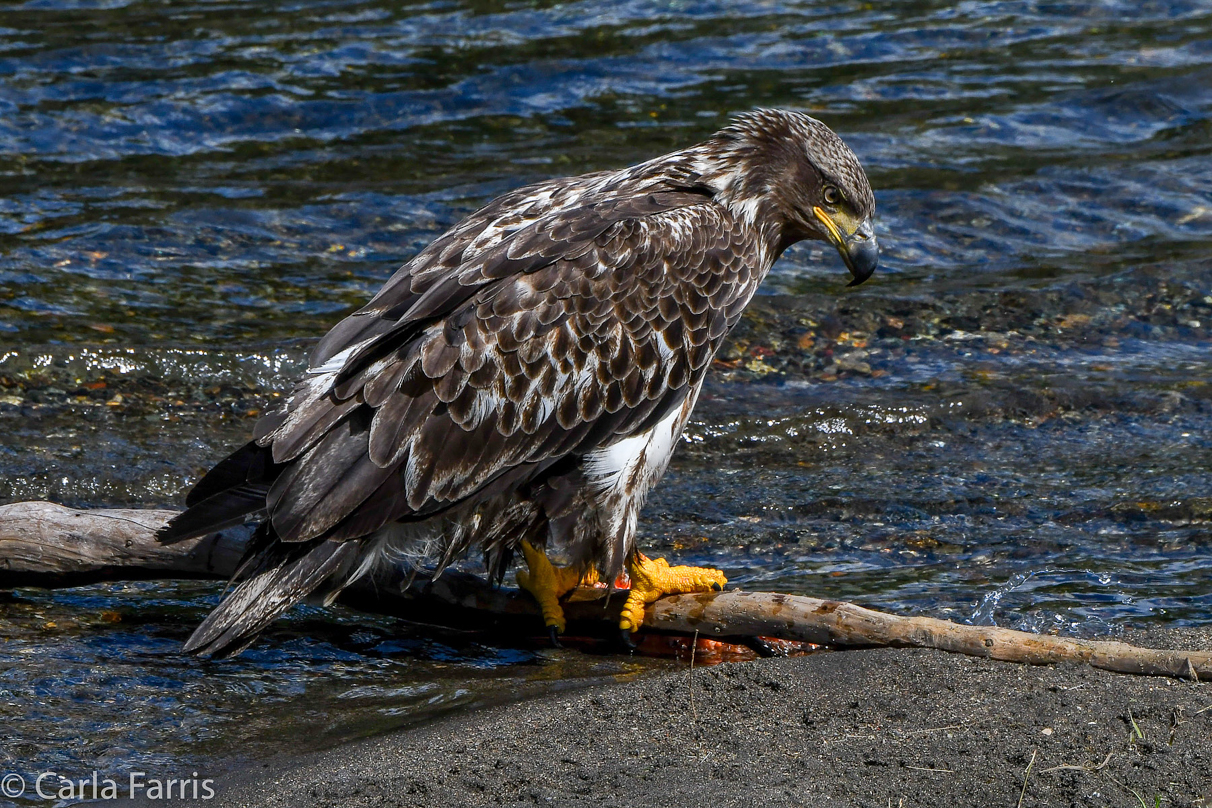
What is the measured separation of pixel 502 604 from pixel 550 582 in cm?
21

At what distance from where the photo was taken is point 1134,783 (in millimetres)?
3781

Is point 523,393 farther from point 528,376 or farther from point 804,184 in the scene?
point 804,184

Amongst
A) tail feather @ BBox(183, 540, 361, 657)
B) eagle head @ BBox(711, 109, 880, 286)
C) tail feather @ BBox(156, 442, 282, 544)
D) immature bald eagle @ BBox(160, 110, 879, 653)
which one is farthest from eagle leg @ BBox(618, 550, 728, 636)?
eagle head @ BBox(711, 109, 880, 286)

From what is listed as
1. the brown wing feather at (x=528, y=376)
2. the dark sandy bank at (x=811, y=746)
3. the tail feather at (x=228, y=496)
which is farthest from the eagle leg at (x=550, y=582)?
the tail feather at (x=228, y=496)

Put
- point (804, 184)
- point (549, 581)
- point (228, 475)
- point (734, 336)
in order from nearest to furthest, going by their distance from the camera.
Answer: point (228, 475)
point (549, 581)
point (804, 184)
point (734, 336)

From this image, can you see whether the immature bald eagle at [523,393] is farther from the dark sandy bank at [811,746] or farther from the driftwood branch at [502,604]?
the dark sandy bank at [811,746]

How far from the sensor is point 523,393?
5371 millimetres

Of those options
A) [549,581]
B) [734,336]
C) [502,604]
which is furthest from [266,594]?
[734,336]

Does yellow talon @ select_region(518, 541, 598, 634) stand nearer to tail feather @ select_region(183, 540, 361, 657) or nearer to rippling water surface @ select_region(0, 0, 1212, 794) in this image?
rippling water surface @ select_region(0, 0, 1212, 794)

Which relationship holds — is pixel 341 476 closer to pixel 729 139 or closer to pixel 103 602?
pixel 103 602

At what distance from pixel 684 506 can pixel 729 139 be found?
6.17 ft

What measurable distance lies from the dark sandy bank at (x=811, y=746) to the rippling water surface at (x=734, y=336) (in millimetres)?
447

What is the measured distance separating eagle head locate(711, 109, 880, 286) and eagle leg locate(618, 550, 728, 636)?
157 cm

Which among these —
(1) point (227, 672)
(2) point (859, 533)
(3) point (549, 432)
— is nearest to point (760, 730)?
(3) point (549, 432)
